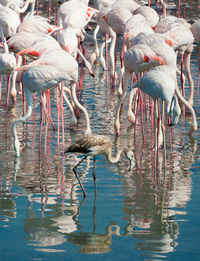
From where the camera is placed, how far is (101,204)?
208 inches

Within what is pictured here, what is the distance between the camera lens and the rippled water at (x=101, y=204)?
4.42 meters

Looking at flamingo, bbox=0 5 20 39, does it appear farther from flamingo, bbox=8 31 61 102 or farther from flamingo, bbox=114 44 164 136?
flamingo, bbox=114 44 164 136

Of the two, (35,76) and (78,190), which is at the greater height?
(35,76)

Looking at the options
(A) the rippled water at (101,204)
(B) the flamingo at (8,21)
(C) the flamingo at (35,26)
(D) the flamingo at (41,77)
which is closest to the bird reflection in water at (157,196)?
(A) the rippled water at (101,204)

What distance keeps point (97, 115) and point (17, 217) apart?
405 centimetres

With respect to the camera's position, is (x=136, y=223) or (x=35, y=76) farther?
(x=35, y=76)

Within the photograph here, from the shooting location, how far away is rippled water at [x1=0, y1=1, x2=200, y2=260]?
14.5 ft

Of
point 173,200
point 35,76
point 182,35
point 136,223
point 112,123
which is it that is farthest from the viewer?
point 112,123

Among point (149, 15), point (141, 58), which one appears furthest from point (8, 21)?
point (141, 58)

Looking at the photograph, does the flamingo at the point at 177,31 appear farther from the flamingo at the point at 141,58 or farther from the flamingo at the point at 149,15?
the flamingo at the point at 141,58

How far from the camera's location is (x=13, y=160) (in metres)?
6.56

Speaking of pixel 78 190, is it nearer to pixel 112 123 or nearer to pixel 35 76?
pixel 35 76

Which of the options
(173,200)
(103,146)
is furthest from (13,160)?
(173,200)

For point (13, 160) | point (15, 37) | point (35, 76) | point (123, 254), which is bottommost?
point (123, 254)
